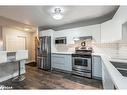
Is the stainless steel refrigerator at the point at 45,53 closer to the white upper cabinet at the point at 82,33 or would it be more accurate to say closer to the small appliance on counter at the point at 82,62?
the white upper cabinet at the point at 82,33

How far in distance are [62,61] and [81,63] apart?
0.89 meters

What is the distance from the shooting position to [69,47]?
175 inches

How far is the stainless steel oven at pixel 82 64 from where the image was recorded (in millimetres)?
3338

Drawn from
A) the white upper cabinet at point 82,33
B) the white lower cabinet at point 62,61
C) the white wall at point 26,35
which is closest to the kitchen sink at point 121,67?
the white upper cabinet at point 82,33

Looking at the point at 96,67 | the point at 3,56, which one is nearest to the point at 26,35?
the point at 3,56

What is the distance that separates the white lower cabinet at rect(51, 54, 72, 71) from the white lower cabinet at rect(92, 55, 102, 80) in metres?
0.96

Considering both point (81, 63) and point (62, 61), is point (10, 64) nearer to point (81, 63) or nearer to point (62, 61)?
point (62, 61)

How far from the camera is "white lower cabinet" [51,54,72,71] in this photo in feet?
12.8

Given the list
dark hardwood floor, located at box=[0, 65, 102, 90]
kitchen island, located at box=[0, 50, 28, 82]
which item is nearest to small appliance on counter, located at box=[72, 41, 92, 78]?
dark hardwood floor, located at box=[0, 65, 102, 90]
